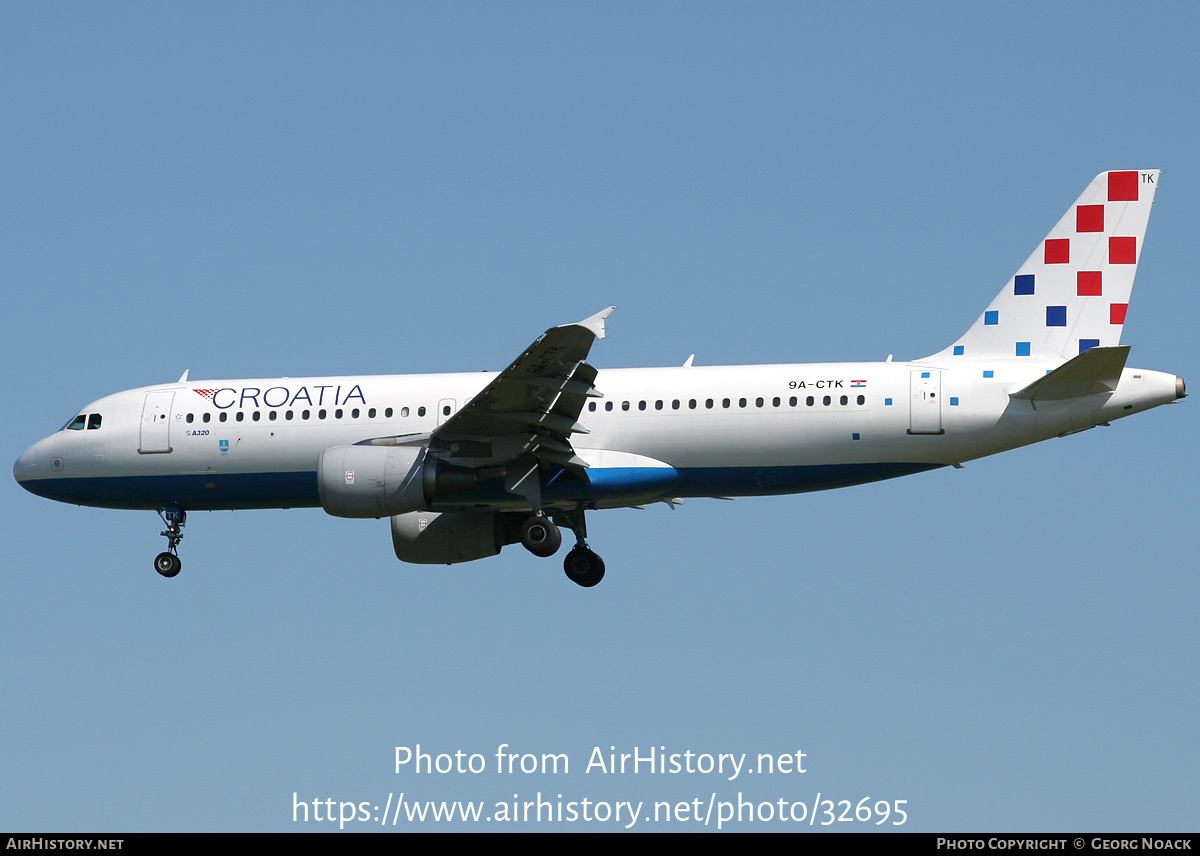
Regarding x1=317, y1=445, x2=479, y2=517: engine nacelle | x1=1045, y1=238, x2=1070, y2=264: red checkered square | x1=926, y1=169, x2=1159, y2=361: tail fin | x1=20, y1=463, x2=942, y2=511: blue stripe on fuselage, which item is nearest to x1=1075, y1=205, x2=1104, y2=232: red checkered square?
x1=926, y1=169, x2=1159, y2=361: tail fin

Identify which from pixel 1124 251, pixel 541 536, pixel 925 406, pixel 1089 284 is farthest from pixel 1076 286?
pixel 541 536

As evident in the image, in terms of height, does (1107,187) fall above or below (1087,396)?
above

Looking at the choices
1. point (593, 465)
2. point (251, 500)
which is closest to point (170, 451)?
point (251, 500)

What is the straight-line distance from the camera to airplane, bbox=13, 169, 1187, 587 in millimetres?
28984

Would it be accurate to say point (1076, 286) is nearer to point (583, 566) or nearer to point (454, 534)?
point (583, 566)

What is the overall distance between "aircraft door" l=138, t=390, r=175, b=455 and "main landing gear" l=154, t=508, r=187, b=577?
1319mm

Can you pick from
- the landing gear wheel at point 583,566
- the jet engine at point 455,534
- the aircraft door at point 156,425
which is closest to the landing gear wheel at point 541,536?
the landing gear wheel at point 583,566

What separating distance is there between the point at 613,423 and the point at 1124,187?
1024 cm

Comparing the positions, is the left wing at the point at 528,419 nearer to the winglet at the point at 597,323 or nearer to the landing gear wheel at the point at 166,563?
the winglet at the point at 597,323

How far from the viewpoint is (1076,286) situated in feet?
101

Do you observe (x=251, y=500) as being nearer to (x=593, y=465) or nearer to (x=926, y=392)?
(x=593, y=465)

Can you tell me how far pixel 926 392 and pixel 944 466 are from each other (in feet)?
4.65

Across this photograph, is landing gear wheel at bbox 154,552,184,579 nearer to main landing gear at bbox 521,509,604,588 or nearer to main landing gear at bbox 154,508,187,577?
main landing gear at bbox 154,508,187,577
